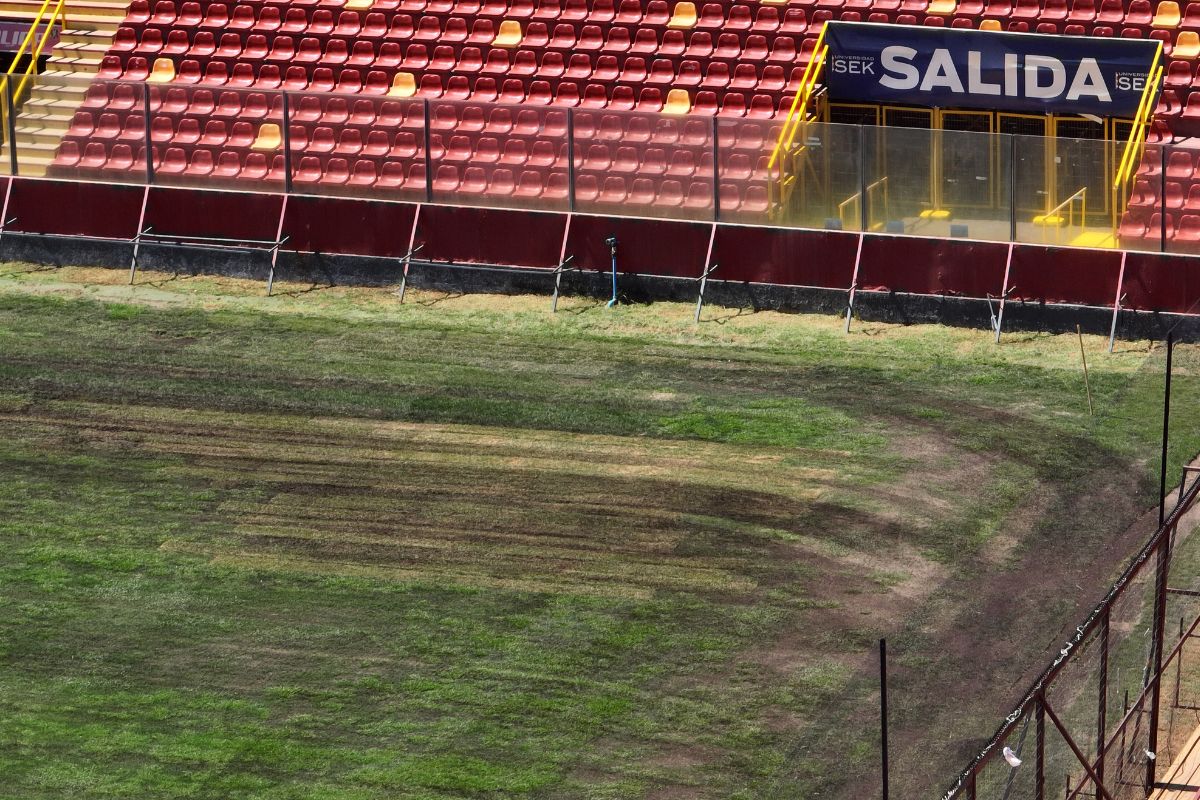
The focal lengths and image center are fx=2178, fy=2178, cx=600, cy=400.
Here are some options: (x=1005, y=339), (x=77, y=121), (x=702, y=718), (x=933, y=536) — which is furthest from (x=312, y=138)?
(x=702, y=718)

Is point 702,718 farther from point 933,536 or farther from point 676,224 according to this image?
point 676,224

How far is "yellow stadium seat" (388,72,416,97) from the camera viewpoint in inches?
1362

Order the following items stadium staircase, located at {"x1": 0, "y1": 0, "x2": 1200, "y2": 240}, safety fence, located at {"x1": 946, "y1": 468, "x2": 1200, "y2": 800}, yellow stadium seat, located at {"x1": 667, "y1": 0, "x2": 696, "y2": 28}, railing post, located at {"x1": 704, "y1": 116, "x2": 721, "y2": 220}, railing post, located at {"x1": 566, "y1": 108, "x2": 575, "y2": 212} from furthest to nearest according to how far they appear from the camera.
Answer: yellow stadium seat, located at {"x1": 667, "y1": 0, "x2": 696, "y2": 28}, railing post, located at {"x1": 566, "y1": 108, "x2": 575, "y2": 212}, stadium staircase, located at {"x1": 0, "y1": 0, "x2": 1200, "y2": 240}, railing post, located at {"x1": 704, "y1": 116, "x2": 721, "y2": 220}, safety fence, located at {"x1": 946, "y1": 468, "x2": 1200, "y2": 800}

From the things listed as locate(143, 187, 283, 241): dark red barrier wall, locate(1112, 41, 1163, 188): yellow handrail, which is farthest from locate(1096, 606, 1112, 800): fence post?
locate(143, 187, 283, 241): dark red barrier wall

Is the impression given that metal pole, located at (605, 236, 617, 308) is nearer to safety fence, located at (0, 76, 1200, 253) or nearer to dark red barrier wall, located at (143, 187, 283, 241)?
safety fence, located at (0, 76, 1200, 253)

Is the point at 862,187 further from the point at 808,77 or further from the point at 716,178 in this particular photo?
the point at 808,77

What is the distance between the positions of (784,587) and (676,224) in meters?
10.1

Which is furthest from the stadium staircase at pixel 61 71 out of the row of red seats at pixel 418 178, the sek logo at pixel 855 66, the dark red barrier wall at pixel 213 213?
the sek logo at pixel 855 66

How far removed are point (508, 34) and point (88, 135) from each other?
266 inches

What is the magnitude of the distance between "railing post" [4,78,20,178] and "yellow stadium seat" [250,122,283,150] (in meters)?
3.76

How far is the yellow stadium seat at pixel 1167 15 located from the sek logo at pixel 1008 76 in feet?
4.54

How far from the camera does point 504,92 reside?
34031 mm

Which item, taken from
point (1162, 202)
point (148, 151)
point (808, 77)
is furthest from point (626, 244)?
point (148, 151)

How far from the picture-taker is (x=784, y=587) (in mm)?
21156
